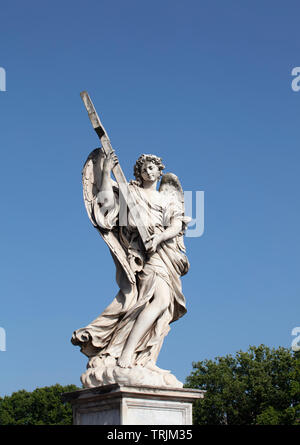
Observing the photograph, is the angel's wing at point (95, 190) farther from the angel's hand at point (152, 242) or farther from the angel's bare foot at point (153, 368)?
the angel's bare foot at point (153, 368)

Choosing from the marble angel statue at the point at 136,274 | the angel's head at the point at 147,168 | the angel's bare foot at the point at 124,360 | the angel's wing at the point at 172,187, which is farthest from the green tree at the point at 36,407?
the angel's bare foot at the point at 124,360

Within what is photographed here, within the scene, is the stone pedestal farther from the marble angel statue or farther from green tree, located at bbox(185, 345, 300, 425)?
green tree, located at bbox(185, 345, 300, 425)

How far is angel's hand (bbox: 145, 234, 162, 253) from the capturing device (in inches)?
400

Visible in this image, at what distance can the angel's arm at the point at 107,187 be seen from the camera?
10398 mm

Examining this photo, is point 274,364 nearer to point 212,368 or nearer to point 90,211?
point 212,368

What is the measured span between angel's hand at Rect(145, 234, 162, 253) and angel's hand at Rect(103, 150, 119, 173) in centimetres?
134

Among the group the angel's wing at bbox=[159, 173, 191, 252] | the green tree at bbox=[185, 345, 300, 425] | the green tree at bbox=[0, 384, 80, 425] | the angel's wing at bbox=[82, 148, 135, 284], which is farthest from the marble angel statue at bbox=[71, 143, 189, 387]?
the green tree at bbox=[0, 384, 80, 425]

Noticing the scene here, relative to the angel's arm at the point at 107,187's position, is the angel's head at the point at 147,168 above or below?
above

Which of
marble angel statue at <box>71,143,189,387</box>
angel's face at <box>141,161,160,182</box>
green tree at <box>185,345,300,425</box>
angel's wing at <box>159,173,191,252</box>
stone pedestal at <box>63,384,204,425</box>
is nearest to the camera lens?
stone pedestal at <box>63,384,204,425</box>

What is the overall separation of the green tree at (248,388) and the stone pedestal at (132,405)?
2609 centimetres

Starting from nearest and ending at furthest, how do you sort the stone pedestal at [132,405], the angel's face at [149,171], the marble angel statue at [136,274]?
the stone pedestal at [132,405] < the marble angel statue at [136,274] < the angel's face at [149,171]

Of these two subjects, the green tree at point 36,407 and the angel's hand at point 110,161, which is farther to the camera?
the green tree at point 36,407

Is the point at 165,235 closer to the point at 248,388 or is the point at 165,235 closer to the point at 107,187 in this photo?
the point at 107,187
